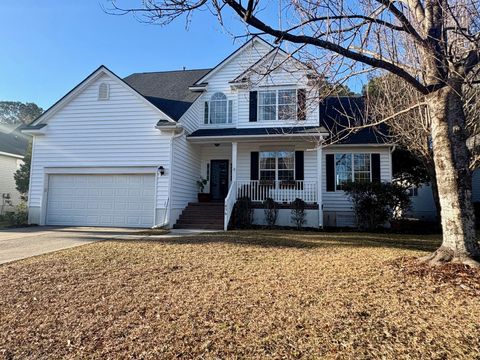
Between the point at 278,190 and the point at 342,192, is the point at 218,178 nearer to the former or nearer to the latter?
the point at 278,190

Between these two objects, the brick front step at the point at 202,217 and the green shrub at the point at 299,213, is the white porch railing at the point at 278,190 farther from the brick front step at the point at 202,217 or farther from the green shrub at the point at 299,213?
the brick front step at the point at 202,217

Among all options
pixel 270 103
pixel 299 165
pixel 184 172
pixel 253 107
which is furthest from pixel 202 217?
pixel 270 103

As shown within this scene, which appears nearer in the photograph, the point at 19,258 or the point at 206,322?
the point at 206,322

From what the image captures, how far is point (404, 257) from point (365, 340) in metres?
3.67

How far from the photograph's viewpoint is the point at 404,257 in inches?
247

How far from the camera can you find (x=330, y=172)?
49.2 feet

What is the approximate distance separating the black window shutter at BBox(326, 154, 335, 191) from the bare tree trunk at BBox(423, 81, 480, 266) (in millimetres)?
9182

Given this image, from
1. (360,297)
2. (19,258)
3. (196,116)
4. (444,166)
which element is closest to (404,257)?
(444,166)

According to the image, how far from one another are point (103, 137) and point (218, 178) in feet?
18.4

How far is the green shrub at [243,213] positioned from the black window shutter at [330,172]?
4122mm

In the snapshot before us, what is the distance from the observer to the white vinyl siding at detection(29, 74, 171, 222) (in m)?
13.5

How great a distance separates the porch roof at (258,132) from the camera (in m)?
13.3

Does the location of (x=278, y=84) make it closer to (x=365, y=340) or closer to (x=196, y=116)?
(x=196, y=116)

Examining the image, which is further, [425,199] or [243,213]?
[425,199]
